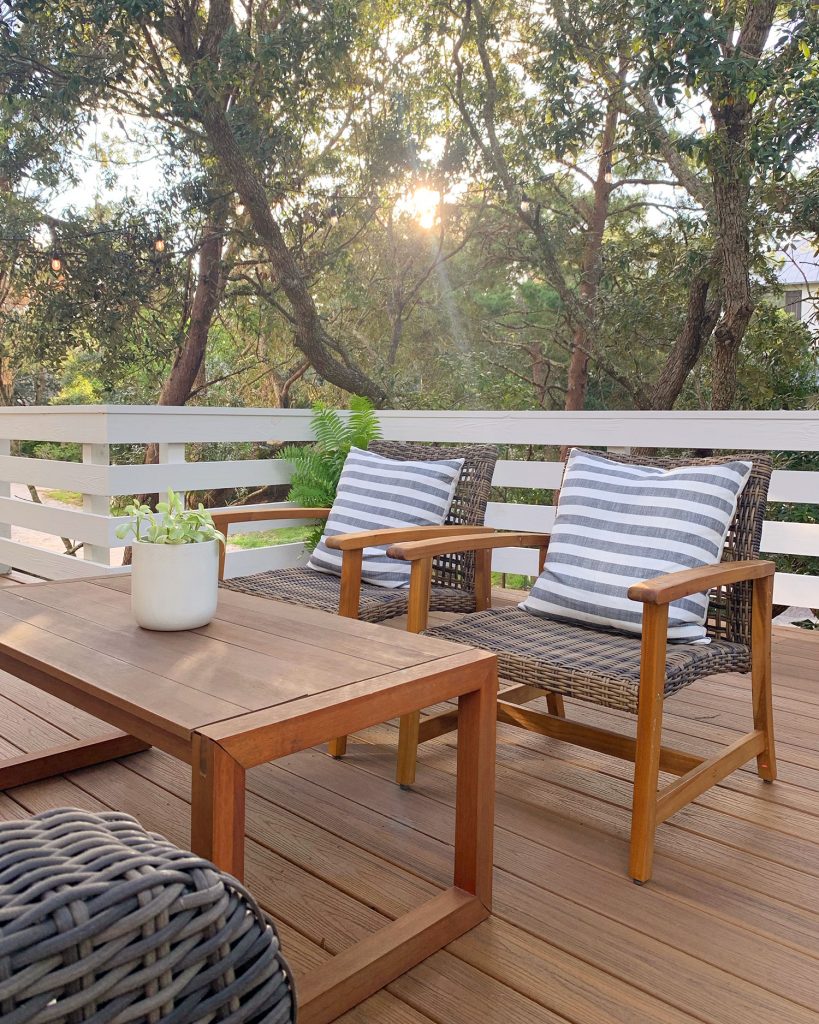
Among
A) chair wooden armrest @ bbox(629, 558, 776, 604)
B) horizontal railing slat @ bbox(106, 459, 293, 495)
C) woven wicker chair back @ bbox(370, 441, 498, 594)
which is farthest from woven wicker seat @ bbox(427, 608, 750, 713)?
horizontal railing slat @ bbox(106, 459, 293, 495)

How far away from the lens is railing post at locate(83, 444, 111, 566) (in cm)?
330

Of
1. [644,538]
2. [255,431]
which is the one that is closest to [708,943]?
[644,538]

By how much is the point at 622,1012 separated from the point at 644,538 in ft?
3.48

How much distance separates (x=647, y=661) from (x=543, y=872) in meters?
0.45

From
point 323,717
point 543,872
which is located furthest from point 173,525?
point 543,872

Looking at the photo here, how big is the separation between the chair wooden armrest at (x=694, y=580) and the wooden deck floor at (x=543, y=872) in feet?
1.74

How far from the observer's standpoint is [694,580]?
167cm

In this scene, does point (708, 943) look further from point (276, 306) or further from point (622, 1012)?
point (276, 306)

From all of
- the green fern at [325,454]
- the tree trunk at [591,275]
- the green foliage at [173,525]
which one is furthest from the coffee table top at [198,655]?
the tree trunk at [591,275]

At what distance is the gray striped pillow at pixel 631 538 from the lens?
1955mm

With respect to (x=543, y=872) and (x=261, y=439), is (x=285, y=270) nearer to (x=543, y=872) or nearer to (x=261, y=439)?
(x=261, y=439)

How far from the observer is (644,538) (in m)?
2.01

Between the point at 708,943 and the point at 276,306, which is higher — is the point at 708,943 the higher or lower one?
the lower one

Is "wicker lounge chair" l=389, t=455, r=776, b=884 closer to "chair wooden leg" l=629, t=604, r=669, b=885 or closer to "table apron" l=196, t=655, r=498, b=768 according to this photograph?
"chair wooden leg" l=629, t=604, r=669, b=885
